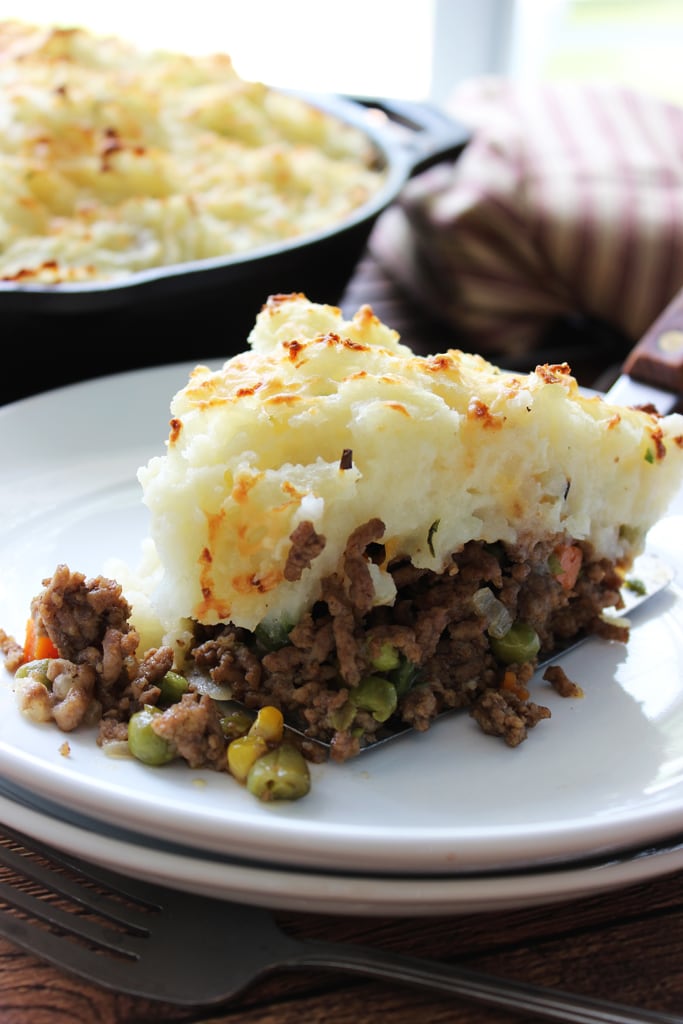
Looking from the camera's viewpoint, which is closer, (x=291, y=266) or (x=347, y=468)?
(x=347, y=468)

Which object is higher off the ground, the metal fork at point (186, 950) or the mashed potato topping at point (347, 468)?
the mashed potato topping at point (347, 468)

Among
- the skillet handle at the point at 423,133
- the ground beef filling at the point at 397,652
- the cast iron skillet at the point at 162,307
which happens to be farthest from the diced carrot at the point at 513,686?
the skillet handle at the point at 423,133

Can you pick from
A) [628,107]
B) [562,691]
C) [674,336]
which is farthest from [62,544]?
[628,107]

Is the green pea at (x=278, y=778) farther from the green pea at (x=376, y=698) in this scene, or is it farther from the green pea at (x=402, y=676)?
the green pea at (x=402, y=676)

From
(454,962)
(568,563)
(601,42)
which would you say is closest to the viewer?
(454,962)

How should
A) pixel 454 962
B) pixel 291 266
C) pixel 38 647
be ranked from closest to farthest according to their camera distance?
pixel 454 962, pixel 38 647, pixel 291 266

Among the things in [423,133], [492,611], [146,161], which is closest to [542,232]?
[423,133]

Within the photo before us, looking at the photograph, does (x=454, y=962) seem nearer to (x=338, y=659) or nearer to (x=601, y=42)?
(x=338, y=659)

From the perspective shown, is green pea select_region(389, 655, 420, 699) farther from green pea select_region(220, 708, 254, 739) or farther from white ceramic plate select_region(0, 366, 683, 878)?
green pea select_region(220, 708, 254, 739)
